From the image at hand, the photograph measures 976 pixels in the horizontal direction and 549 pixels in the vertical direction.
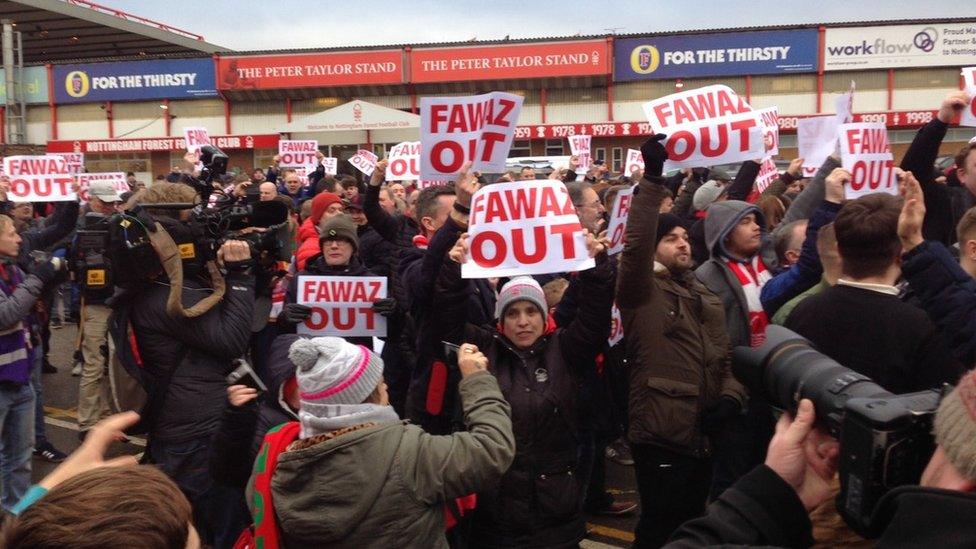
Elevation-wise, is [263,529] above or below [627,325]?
below

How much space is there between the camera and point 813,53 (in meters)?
34.6

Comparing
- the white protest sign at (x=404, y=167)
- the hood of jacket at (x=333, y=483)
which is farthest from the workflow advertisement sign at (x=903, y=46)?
the hood of jacket at (x=333, y=483)

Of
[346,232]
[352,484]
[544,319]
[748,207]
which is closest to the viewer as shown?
[352,484]

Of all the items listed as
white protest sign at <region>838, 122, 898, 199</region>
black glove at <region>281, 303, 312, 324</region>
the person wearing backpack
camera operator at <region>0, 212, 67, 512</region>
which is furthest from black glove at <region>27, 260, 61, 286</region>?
white protest sign at <region>838, 122, 898, 199</region>

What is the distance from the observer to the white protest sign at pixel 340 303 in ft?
14.6

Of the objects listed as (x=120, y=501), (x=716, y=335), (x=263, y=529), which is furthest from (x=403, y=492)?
(x=716, y=335)

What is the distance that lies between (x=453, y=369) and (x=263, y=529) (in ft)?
5.19

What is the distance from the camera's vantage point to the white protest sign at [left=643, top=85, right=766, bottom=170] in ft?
15.0

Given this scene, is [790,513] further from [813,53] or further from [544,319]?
[813,53]

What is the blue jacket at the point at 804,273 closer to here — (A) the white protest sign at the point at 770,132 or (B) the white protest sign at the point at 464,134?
(B) the white protest sign at the point at 464,134

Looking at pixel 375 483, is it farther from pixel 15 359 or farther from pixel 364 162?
pixel 364 162

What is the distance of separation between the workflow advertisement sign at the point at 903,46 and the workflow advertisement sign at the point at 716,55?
1221 mm

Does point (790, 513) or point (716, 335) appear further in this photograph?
point (716, 335)

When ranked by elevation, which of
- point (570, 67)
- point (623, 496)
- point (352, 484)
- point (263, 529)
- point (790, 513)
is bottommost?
point (623, 496)
